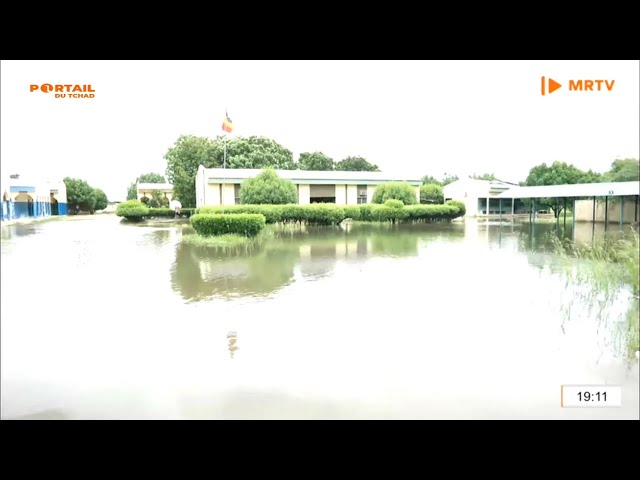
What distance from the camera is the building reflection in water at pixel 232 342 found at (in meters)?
3.29

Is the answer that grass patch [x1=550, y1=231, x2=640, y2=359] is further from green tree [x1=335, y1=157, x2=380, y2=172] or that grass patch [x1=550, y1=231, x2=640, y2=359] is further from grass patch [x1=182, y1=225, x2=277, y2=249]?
grass patch [x1=182, y1=225, x2=277, y2=249]

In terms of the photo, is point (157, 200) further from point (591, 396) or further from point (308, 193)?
point (591, 396)

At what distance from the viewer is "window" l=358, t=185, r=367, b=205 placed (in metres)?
6.81

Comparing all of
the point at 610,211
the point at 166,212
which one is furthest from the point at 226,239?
the point at 610,211

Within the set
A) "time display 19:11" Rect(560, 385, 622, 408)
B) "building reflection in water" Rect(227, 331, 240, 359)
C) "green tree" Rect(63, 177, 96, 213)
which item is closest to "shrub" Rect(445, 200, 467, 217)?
"building reflection in water" Rect(227, 331, 240, 359)

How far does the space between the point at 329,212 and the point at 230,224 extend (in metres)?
1.82

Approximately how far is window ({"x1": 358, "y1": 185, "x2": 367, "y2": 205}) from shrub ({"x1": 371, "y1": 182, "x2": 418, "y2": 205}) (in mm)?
142

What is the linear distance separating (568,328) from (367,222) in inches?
187

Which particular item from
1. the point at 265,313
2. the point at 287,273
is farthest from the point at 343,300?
the point at 287,273

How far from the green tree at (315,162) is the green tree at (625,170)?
3.01 metres

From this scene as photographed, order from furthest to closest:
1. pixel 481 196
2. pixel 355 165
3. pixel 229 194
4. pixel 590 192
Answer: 1. pixel 481 196
2. pixel 229 194
3. pixel 355 165
4. pixel 590 192

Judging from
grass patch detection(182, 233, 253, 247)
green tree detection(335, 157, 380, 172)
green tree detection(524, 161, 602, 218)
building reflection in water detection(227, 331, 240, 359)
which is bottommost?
building reflection in water detection(227, 331, 240, 359)

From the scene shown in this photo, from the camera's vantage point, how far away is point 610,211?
25.7 feet

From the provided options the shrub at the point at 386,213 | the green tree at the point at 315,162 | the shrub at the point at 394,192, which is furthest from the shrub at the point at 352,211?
the green tree at the point at 315,162
